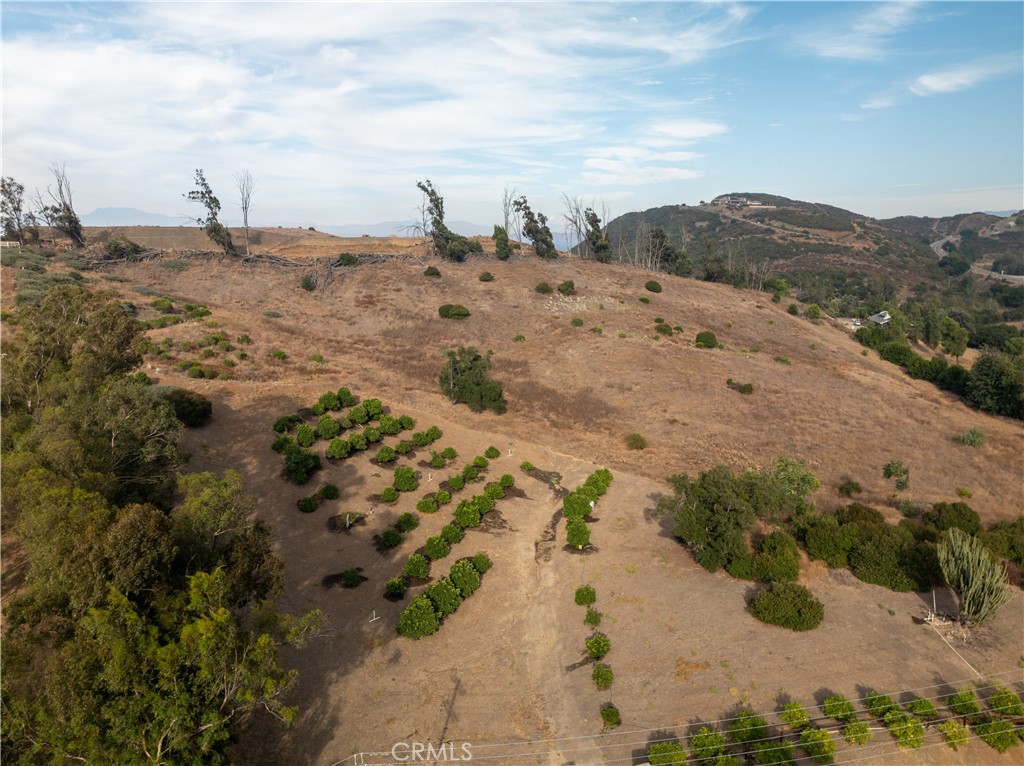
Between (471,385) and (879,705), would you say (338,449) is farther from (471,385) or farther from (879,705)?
(879,705)

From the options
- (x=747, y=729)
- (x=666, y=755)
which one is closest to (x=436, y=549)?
(x=666, y=755)

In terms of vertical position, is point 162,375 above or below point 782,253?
below

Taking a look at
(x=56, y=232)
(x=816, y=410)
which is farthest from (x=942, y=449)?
(x=56, y=232)

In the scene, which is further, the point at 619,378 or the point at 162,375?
the point at 619,378

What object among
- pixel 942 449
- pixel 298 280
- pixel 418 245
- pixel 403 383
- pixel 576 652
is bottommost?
pixel 576 652

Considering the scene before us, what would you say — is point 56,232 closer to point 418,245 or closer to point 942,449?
point 418,245

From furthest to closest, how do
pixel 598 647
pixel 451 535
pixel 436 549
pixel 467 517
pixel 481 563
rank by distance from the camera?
pixel 467 517, pixel 451 535, pixel 436 549, pixel 481 563, pixel 598 647

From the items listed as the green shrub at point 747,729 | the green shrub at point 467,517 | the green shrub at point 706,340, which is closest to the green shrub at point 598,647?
the green shrub at point 747,729

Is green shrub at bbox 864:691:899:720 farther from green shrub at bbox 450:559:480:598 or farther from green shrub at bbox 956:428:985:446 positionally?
green shrub at bbox 956:428:985:446
